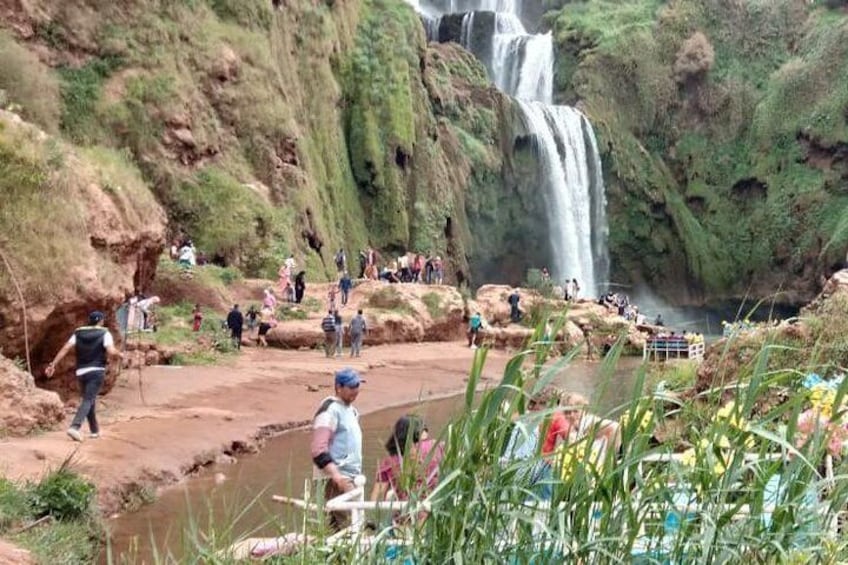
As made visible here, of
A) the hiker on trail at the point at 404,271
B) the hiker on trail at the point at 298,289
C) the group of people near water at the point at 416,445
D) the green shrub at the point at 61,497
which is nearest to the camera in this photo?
the group of people near water at the point at 416,445

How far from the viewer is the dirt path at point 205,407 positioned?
977 cm

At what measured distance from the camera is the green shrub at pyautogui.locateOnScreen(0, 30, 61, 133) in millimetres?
22016

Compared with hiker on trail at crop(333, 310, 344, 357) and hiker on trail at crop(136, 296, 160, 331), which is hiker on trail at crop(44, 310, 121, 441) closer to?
hiker on trail at crop(136, 296, 160, 331)

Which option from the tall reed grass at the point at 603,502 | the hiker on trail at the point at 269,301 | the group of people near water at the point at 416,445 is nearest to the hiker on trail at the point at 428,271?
the hiker on trail at the point at 269,301

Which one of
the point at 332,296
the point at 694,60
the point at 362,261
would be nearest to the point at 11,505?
the point at 332,296

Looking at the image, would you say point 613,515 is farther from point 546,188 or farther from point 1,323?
point 546,188

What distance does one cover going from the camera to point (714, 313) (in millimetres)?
49750

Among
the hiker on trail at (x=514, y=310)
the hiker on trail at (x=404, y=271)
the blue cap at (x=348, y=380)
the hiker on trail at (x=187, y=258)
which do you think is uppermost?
the hiker on trail at (x=404, y=271)

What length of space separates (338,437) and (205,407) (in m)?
9.52

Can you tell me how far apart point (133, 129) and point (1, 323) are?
53.2 ft

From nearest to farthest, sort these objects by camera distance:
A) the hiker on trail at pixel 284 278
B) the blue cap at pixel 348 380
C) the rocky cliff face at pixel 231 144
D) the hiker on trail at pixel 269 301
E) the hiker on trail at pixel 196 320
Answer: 1. the blue cap at pixel 348 380
2. the rocky cliff face at pixel 231 144
3. the hiker on trail at pixel 196 320
4. the hiker on trail at pixel 269 301
5. the hiker on trail at pixel 284 278

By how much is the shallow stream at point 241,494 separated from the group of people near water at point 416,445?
20 cm

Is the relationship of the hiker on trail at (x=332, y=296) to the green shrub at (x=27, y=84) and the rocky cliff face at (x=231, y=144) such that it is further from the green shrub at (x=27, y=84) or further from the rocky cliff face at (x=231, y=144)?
the green shrub at (x=27, y=84)

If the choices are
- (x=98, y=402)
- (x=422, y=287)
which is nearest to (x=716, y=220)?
(x=422, y=287)
